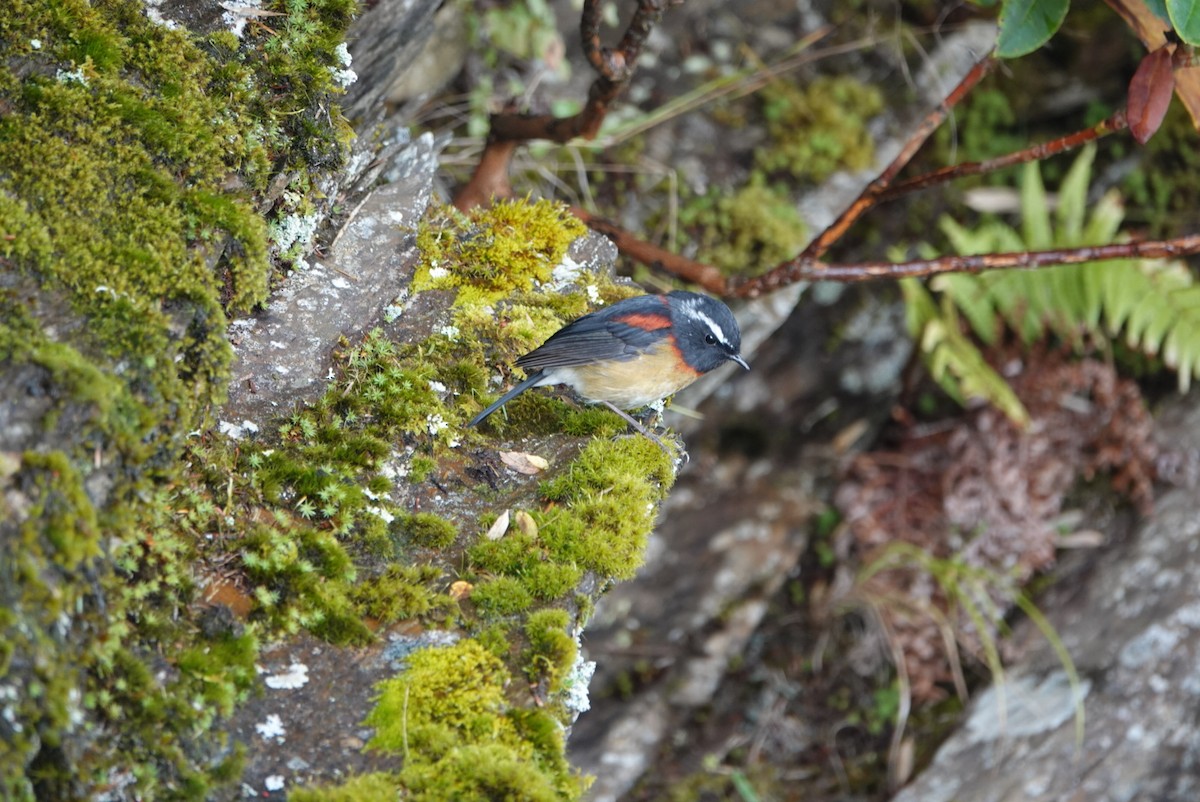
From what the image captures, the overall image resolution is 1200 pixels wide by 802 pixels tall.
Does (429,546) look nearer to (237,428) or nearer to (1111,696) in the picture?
(237,428)

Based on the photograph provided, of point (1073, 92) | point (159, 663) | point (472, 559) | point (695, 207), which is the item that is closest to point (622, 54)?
point (695, 207)

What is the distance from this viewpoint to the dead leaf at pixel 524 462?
4.53m

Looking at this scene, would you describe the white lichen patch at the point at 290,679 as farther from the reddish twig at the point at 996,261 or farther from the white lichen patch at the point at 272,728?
the reddish twig at the point at 996,261

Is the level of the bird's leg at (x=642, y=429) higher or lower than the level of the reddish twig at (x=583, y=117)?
lower

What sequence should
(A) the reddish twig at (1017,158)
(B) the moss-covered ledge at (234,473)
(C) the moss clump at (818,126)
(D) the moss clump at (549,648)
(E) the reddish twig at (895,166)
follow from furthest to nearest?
(C) the moss clump at (818,126) → (E) the reddish twig at (895,166) → (A) the reddish twig at (1017,158) → (D) the moss clump at (549,648) → (B) the moss-covered ledge at (234,473)

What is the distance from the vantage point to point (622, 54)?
19.3ft

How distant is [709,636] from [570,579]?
4308 mm

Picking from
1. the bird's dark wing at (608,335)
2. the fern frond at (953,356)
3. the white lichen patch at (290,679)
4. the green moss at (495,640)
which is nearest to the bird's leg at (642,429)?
the bird's dark wing at (608,335)

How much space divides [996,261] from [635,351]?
90.7 inches

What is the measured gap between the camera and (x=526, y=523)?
4.18 meters

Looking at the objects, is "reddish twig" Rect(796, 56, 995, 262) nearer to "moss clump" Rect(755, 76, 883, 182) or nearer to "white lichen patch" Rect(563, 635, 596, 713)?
"moss clump" Rect(755, 76, 883, 182)

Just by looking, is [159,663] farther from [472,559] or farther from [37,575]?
[472,559]

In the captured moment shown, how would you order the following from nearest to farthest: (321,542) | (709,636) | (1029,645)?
(321,542) < (1029,645) < (709,636)

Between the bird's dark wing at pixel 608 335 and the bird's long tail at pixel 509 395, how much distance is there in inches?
1.8
